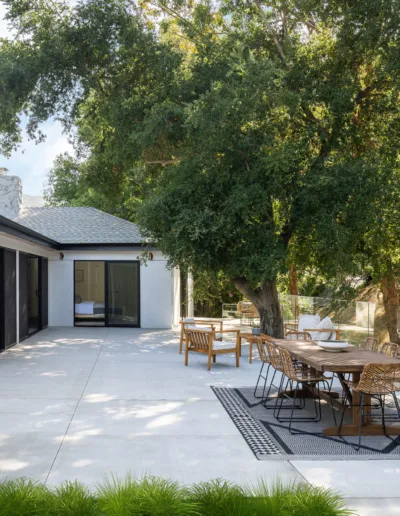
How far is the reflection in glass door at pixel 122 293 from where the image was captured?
57.9 ft

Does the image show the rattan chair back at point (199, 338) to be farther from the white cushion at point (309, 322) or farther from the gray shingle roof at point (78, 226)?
the gray shingle roof at point (78, 226)

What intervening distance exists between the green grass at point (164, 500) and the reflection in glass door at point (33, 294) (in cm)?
1128

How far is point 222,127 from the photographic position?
38.0ft

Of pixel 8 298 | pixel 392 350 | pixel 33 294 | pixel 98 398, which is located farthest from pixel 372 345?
pixel 33 294

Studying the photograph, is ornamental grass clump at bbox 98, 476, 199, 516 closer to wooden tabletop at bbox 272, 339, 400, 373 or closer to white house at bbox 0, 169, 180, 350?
wooden tabletop at bbox 272, 339, 400, 373

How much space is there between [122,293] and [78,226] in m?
3.10

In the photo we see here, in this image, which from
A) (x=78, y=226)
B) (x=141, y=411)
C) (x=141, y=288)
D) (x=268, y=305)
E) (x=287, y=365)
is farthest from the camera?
(x=78, y=226)

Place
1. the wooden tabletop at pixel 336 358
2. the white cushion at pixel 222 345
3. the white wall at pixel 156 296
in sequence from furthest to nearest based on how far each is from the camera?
the white wall at pixel 156 296
the white cushion at pixel 222 345
the wooden tabletop at pixel 336 358

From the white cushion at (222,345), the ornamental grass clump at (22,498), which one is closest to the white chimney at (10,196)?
the white cushion at (222,345)

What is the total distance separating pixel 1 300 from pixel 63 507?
28.7ft

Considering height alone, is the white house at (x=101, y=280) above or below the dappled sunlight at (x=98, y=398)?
above

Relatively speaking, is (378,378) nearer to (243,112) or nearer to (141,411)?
(141,411)

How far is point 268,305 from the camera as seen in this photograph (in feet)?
47.0

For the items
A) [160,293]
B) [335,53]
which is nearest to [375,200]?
[335,53]
